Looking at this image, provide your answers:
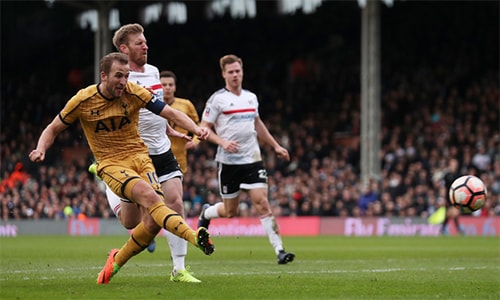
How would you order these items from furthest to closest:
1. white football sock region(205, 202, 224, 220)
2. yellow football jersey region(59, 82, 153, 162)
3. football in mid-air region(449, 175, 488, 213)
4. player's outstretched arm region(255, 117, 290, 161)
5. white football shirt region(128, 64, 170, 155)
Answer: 1. white football sock region(205, 202, 224, 220)
2. player's outstretched arm region(255, 117, 290, 161)
3. football in mid-air region(449, 175, 488, 213)
4. white football shirt region(128, 64, 170, 155)
5. yellow football jersey region(59, 82, 153, 162)

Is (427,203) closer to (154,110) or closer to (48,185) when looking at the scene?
(48,185)

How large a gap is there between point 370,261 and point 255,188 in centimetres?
191

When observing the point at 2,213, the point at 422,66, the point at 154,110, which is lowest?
the point at 2,213

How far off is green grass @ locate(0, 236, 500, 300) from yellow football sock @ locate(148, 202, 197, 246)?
0.51m

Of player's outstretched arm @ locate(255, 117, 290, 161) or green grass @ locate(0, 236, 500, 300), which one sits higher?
player's outstretched arm @ locate(255, 117, 290, 161)

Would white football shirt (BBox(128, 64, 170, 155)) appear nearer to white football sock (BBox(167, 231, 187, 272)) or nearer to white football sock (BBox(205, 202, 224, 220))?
white football sock (BBox(167, 231, 187, 272))

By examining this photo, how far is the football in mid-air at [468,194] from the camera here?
13719mm

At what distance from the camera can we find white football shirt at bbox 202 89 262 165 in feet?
46.4

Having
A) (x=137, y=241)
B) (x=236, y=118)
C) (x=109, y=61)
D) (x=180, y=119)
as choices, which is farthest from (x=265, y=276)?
(x=236, y=118)

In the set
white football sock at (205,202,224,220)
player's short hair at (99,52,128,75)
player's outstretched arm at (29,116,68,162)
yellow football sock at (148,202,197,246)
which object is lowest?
white football sock at (205,202,224,220)

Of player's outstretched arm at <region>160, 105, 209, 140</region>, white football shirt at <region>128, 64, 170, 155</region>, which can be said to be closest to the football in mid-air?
white football shirt at <region>128, 64, 170, 155</region>

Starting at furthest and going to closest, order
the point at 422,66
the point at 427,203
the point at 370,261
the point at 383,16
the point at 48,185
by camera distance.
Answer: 1. the point at 383,16
2. the point at 422,66
3. the point at 48,185
4. the point at 427,203
5. the point at 370,261

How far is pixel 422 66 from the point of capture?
3872 cm

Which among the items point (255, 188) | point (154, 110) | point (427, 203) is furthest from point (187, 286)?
point (427, 203)
